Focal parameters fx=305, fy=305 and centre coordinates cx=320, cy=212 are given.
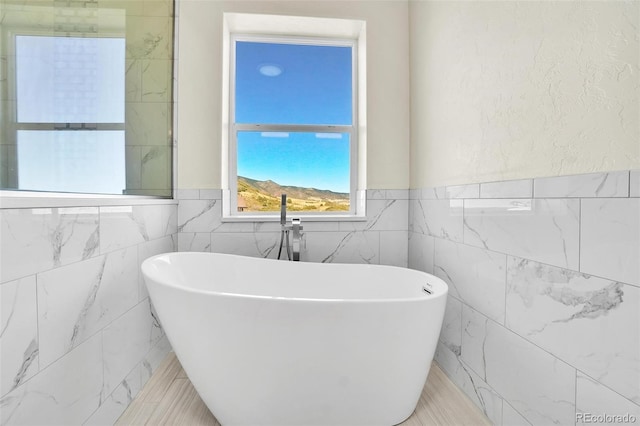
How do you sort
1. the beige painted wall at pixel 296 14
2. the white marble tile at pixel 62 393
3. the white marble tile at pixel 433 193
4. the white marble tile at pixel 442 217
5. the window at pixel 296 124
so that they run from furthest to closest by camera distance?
the window at pixel 296 124
the beige painted wall at pixel 296 14
the white marble tile at pixel 433 193
the white marble tile at pixel 442 217
the white marble tile at pixel 62 393

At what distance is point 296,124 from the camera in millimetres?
2426

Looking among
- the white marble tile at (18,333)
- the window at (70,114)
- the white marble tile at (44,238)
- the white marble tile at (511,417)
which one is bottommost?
the white marble tile at (511,417)

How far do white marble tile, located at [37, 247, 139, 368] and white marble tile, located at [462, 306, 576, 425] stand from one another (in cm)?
166

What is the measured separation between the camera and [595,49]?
0.90m

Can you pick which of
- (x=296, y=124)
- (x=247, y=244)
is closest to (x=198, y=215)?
(x=247, y=244)

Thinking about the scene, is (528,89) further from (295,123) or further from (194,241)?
(194,241)

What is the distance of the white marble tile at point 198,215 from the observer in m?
2.13

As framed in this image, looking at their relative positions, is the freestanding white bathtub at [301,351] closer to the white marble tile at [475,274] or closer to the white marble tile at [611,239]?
the white marble tile at [475,274]

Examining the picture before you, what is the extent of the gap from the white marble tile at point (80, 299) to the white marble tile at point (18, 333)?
3 centimetres

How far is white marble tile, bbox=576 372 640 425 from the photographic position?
810 mm

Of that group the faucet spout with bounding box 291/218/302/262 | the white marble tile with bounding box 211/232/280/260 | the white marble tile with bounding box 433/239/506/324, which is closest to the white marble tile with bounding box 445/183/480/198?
the white marble tile with bounding box 433/239/506/324

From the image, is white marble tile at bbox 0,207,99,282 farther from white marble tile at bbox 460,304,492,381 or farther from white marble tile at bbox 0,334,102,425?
white marble tile at bbox 460,304,492,381

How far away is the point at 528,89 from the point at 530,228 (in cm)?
53
